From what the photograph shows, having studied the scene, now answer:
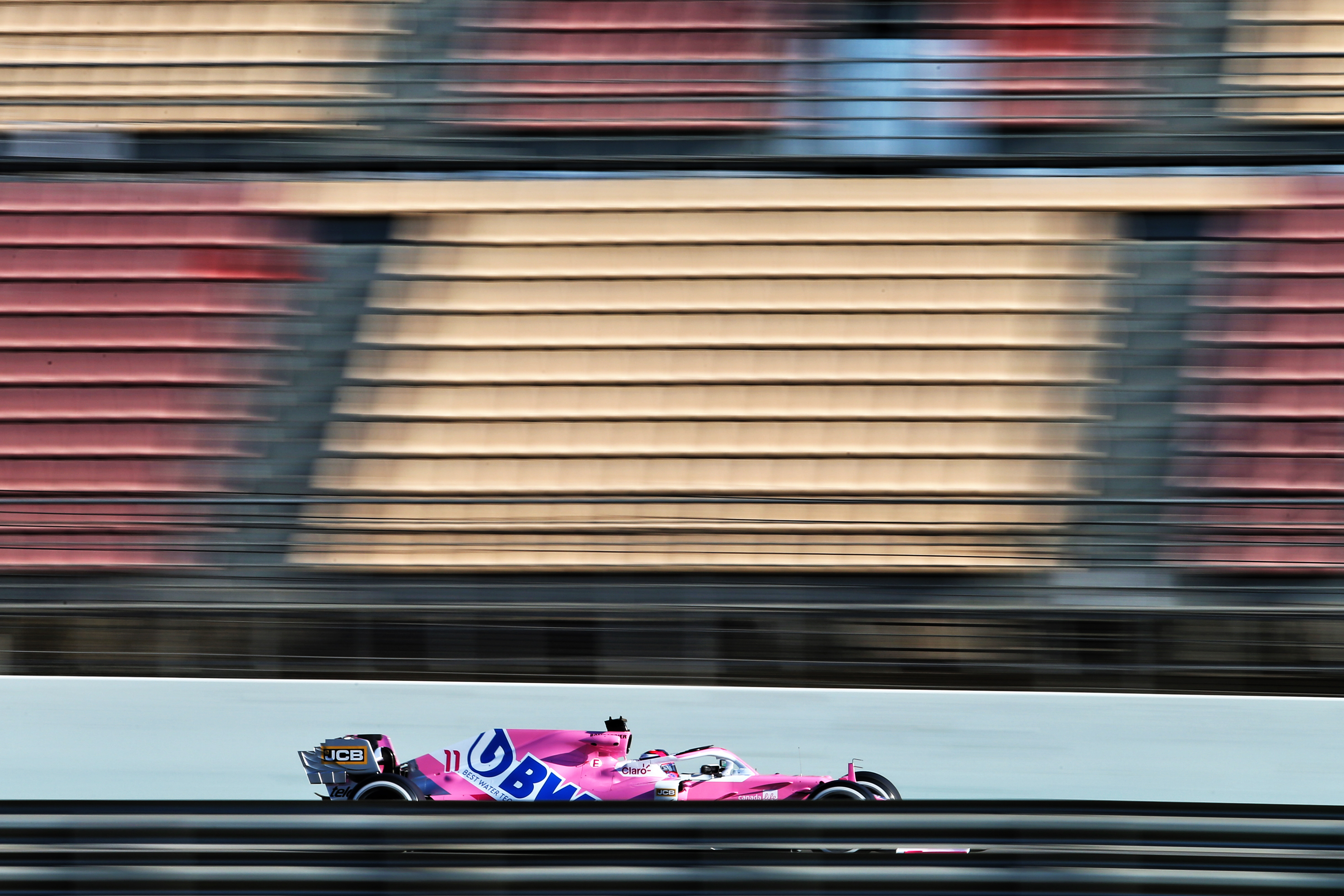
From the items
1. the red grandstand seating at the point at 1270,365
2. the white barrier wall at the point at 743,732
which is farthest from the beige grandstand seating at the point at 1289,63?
the white barrier wall at the point at 743,732

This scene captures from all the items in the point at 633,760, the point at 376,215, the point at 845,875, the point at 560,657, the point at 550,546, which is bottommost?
the point at 845,875

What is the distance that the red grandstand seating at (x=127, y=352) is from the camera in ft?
19.0

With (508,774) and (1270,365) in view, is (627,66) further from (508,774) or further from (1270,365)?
(508,774)

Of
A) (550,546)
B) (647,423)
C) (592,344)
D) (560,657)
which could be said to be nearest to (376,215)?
(592,344)

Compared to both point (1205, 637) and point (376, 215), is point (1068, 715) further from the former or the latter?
point (376, 215)

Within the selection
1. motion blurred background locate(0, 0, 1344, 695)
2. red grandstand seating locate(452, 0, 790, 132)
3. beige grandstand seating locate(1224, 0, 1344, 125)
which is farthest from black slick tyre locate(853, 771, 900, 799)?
beige grandstand seating locate(1224, 0, 1344, 125)

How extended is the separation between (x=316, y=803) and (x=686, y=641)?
2093 mm

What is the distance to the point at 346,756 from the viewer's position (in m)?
4.96

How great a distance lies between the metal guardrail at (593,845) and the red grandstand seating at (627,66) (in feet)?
15.9

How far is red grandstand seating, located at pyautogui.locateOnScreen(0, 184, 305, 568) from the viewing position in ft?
19.0

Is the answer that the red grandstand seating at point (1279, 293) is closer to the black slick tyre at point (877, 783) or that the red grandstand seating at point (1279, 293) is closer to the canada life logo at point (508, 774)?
the black slick tyre at point (877, 783)

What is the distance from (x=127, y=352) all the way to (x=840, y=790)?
4.49 m

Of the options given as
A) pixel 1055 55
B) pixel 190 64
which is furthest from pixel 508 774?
pixel 1055 55

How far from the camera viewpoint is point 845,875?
3.15m
